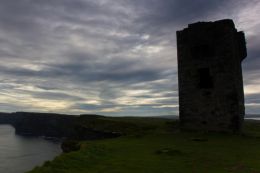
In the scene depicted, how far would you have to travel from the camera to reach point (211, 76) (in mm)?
25266

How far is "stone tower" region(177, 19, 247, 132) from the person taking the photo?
79.9 feet

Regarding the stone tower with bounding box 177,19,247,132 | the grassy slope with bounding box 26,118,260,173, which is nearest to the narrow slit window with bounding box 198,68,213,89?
the stone tower with bounding box 177,19,247,132

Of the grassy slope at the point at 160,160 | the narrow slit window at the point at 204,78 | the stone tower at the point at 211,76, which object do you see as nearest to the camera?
the grassy slope at the point at 160,160

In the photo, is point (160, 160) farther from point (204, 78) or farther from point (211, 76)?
point (204, 78)

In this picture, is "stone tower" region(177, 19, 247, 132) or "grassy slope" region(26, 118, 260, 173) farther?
"stone tower" region(177, 19, 247, 132)

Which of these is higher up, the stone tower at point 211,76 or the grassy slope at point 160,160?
the stone tower at point 211,76

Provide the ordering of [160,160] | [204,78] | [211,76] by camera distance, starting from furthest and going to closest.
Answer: [204,78], [211,76], [160,160]

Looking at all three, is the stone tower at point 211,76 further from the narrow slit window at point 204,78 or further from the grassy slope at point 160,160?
the grassy slope at point 160,160

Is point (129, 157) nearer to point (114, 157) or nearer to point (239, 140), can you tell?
point (114, 157)

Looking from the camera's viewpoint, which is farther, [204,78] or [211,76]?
[204,78]

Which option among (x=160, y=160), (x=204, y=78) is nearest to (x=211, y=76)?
(x=204, y=78)

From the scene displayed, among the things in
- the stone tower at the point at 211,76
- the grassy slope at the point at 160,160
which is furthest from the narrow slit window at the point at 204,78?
the grassy slope at the point at 160,160

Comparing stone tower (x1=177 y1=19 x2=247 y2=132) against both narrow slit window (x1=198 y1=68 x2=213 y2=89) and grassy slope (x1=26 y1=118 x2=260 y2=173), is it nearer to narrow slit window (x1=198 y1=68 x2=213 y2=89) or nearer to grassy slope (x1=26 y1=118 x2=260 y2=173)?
narrow slit window (x1=198 y1=68 x2=213 y2=89)

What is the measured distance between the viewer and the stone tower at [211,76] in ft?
79.9
